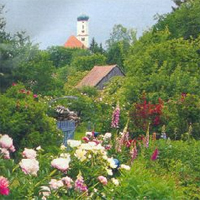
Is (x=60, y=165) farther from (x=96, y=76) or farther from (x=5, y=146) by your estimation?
(x=96, y=76)

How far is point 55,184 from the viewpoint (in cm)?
504

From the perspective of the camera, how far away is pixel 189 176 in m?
8.95

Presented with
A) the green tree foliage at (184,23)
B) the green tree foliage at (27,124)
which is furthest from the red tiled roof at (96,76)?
the green tree foliage at (27,124)

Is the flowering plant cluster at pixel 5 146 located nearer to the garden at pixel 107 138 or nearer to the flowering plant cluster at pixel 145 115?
the garden at pixel 107 138

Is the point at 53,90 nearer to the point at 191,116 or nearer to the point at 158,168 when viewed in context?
the point at 191,116

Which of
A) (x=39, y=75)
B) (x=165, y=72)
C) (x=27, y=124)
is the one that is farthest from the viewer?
(x=39, y=75)

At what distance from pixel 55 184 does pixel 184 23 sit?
34.5 meters

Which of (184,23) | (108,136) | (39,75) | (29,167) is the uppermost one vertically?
(184,23)

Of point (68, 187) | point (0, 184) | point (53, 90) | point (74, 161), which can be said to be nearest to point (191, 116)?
point (74, 161)

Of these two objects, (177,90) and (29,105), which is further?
(177,90)

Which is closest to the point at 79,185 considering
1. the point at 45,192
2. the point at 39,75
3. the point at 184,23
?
the point at 45,192

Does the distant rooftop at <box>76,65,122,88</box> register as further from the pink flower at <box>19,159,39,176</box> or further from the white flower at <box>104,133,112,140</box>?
the pink flower at <box>19,159,39,176</box>

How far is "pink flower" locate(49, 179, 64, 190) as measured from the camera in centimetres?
497

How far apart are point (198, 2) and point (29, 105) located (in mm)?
30171
